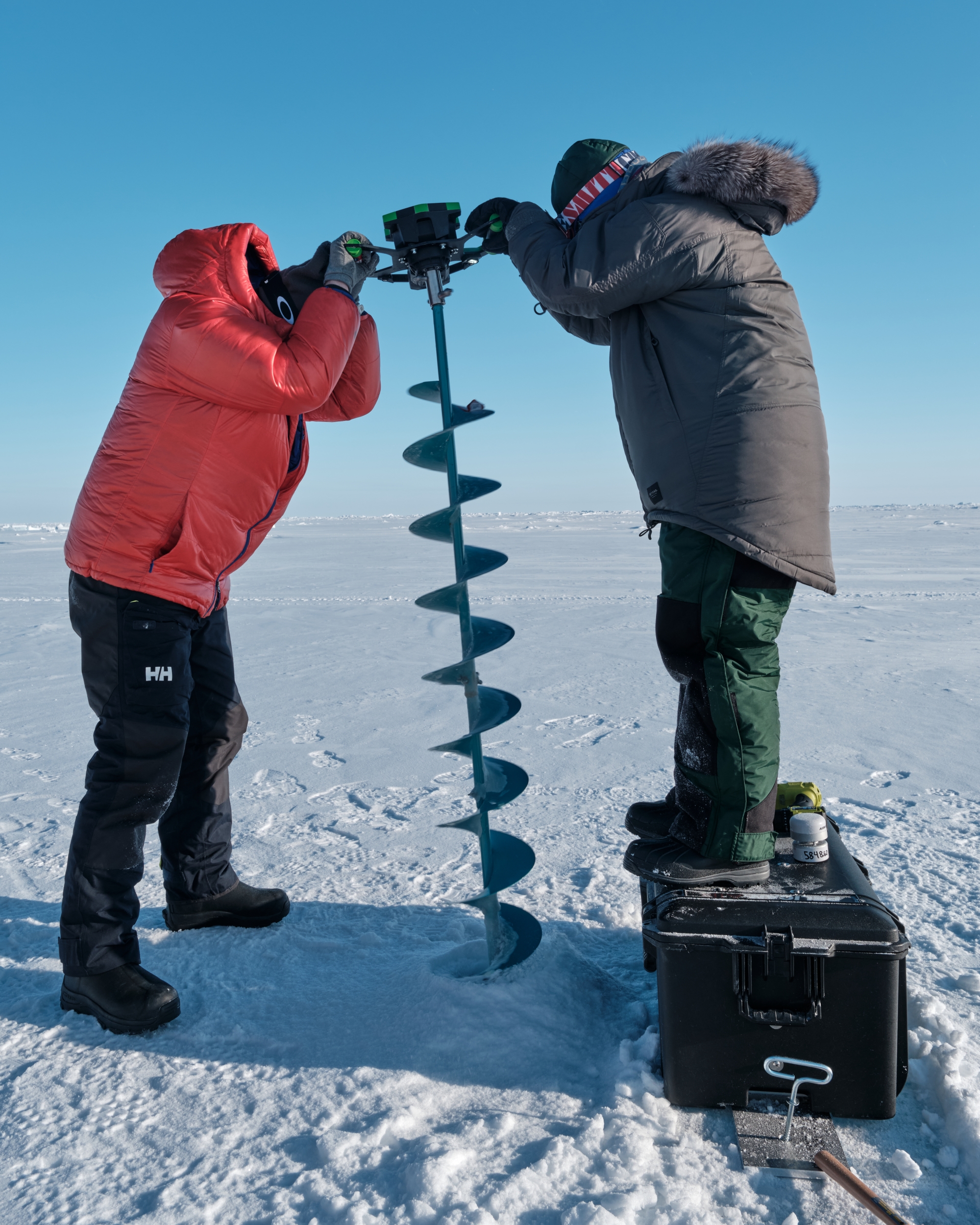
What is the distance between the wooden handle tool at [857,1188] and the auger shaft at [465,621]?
3.01ft

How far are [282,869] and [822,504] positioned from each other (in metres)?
2.12

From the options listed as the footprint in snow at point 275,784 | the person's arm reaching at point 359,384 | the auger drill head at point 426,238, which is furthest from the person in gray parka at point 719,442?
the footprint in snow at point 275,784

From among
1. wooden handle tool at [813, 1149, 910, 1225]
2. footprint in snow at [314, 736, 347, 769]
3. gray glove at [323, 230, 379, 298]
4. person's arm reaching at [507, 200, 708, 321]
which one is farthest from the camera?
footprint in snow at [314, 736, 347, 769]

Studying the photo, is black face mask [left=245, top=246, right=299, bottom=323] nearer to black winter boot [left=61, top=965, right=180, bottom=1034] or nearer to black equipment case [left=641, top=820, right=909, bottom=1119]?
black winter boot [left=61, top=965, right=180, bottom=1034]

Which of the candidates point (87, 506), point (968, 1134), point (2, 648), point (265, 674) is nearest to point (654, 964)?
point (968, 1134)

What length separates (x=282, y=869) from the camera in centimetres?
293

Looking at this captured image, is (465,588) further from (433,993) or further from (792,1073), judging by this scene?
(792,1073)

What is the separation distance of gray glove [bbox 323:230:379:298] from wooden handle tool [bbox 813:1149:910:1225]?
2266 millimetres

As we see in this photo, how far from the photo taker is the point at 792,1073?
169 centimetres

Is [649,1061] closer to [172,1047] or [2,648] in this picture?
[172,1047]

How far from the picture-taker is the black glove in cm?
222

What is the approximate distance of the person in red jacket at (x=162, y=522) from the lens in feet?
6.84

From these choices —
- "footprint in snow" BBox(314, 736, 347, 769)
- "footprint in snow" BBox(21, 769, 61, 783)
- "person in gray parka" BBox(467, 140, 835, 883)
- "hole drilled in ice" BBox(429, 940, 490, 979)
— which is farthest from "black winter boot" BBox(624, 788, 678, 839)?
"footprint in snow" BBox(21, 769, 61, 783)

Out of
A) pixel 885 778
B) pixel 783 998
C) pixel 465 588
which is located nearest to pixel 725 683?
pixel 783 998
